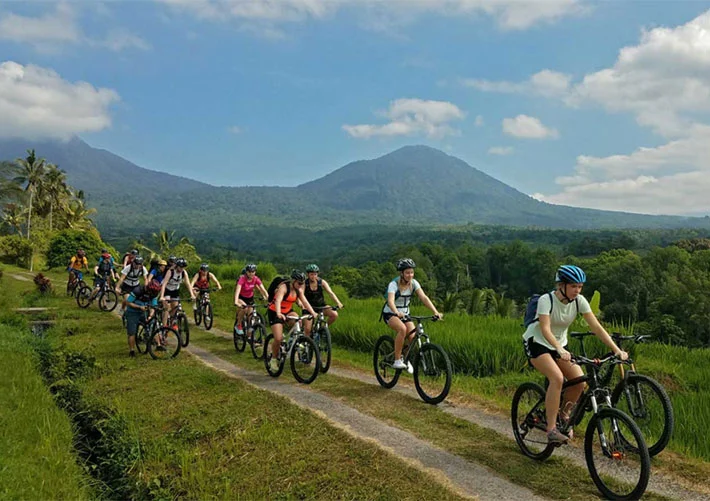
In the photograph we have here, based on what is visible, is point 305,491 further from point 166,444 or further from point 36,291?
point 36,291

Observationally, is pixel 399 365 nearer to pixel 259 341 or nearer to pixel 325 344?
pixel 325 344

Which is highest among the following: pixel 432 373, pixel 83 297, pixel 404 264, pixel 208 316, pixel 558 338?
pixel 404 264

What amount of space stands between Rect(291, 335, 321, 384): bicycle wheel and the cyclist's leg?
4611 mm

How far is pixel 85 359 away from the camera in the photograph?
12.2 m

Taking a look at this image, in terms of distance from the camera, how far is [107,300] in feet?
68.5


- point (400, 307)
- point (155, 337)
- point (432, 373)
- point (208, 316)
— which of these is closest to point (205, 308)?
point (208, 316)

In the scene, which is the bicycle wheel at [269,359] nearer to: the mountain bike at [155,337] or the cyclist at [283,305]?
the cyclist at [283,305]

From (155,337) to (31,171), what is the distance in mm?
51987

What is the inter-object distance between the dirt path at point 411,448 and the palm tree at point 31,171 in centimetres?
Answer: 5429

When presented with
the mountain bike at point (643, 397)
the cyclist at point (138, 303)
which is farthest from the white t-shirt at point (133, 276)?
the mountain bike at point (643, 397)

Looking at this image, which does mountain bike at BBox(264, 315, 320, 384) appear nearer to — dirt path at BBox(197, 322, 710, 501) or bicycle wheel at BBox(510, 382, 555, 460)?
dirt path at BBox(197, 322, 710, 501)

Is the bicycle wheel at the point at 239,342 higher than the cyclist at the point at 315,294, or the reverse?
the cyclist at the point at 315,294

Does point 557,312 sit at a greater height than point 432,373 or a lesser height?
greater

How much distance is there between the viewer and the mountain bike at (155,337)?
471 inches
